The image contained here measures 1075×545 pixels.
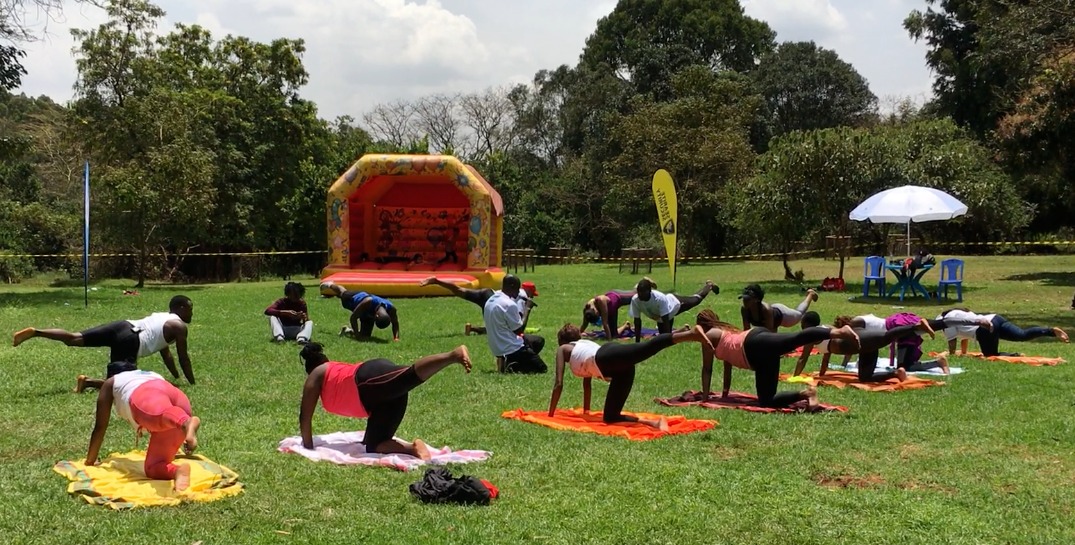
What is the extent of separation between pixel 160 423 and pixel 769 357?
16.5 ft

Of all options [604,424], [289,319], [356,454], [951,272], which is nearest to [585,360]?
[604,424]

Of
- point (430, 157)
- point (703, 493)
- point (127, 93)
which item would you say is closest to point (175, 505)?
point (703, 493)

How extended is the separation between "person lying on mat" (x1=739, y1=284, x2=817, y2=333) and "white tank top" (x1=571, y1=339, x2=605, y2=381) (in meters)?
2.87

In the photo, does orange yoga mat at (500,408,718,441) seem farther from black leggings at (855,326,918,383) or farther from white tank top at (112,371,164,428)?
white tank top at (112,371,164,428)

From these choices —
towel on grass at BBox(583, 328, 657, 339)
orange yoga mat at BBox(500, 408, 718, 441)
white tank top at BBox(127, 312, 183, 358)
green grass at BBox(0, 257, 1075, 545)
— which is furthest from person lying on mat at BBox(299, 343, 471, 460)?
towel on grass at BBox(583, 328, 657, 339)

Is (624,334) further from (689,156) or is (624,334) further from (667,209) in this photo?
(689,156)

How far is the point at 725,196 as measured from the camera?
37.1 metres

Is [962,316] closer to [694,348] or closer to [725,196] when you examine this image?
[694,348]

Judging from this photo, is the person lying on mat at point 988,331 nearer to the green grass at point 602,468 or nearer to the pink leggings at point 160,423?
the green grass at point 602,468

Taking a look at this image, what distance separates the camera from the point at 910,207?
1984 centimetres

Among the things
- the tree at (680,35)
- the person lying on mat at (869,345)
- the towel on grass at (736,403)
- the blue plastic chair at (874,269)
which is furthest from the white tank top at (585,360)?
the tree at (680,35)

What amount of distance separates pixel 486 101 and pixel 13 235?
2515cm

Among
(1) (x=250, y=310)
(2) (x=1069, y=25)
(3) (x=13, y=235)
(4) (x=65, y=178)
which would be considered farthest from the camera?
(4) (x=65, y=178)

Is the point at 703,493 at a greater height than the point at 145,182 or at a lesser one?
lesser
